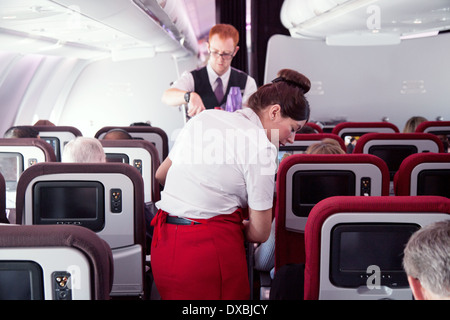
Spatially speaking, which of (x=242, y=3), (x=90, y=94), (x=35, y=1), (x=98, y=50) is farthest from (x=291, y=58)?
(x=35, y=1)

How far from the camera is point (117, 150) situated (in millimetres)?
3590

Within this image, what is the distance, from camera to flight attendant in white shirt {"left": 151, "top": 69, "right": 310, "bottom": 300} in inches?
73.5

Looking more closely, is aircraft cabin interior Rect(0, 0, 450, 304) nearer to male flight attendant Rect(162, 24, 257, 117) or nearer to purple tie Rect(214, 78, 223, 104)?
male flight attendant Rect(162, 24, 257, 117)

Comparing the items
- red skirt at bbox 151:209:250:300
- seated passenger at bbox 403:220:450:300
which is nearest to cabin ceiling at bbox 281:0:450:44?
red skirt at bbox 151:209:250:300

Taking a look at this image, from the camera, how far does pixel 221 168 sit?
6.19ft

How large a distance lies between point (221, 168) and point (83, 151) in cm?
136

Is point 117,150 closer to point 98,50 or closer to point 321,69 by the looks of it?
point 98,50

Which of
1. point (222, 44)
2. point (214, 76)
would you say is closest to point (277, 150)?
point (222, 44)

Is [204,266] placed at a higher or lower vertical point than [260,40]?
lower

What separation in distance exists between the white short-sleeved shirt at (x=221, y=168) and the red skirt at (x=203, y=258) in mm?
55

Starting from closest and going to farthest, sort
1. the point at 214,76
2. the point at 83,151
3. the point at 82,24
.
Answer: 1. the point at 83,151
2. the point at 214,76
3. the point at 82,24

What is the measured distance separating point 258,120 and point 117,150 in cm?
184

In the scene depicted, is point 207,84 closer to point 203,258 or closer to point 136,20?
point 136,20
